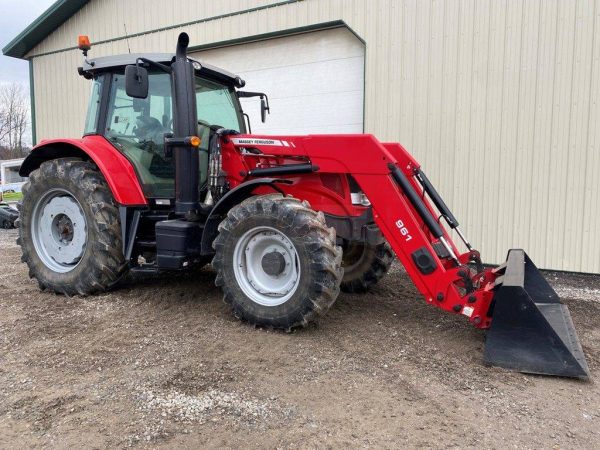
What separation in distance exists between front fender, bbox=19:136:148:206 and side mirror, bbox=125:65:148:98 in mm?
927

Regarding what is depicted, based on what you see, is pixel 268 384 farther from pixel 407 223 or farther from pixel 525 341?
pixel 525 341

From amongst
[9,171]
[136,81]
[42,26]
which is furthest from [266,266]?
[9,171]

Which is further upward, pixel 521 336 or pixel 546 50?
pixel 546 50

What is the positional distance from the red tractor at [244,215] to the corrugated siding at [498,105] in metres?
2.79

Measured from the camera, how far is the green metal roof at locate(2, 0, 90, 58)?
10750mm

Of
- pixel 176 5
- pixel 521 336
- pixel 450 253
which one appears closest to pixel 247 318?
pixel 450 253

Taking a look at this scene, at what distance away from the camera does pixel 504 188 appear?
698 cm

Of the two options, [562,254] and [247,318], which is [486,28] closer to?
[562,254]

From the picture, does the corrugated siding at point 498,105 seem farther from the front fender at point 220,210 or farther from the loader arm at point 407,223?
the front fender at point 220,210

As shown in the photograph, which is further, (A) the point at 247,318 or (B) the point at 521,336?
(A) the point at 247,318

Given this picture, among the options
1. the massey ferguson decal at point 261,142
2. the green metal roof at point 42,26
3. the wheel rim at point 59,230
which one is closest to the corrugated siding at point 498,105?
the massey ferguson decal at point 261,142

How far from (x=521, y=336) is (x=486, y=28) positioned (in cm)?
521

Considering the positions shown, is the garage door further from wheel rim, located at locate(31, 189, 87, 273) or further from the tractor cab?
wheel rim, located at locate(31, 189, 87, 273)

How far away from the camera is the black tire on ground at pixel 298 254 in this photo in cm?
373
